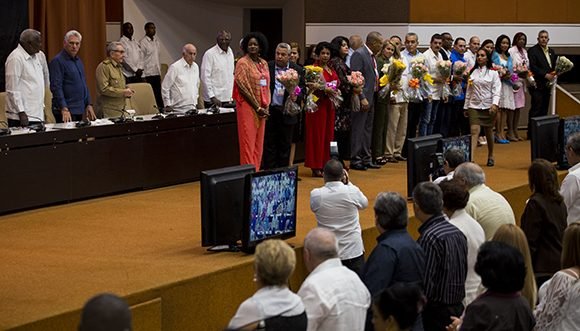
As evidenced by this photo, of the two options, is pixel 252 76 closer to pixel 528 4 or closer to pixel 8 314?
pixel 8 314

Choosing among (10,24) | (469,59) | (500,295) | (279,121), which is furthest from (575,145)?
(10,24)

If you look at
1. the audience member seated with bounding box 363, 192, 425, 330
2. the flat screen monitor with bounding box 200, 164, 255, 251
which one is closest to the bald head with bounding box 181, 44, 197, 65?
the flat screen monitor with bounding box 200, 164, 255, 251

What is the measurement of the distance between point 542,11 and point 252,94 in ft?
30.9

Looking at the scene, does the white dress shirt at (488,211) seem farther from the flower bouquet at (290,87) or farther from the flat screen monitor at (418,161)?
the flower bouquet at (290,87)

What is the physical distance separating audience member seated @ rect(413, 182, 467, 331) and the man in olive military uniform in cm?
624

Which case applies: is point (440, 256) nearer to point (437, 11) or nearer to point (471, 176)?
point (471, 176)

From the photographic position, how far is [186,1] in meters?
19.2

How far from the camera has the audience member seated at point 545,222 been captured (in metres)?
7.79

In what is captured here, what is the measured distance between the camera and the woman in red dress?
41.5 feet

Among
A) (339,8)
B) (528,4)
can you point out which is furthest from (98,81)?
(528,4)

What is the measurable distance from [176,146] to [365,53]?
242 cm

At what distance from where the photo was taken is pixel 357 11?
18562 mm

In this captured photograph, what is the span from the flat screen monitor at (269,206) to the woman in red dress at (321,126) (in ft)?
12.1

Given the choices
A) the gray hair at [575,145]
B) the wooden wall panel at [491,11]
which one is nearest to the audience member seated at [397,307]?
the gray hair at [575,145]
